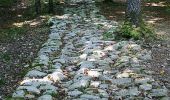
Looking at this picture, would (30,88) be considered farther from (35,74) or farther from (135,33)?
(135,33)

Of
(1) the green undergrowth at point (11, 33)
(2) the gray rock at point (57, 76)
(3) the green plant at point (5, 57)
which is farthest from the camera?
(1) the green undergrowth at point (11, 33)

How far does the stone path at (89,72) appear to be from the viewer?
862 cm

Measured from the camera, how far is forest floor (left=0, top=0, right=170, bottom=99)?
10.1m

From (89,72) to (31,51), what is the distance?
3.62 meters

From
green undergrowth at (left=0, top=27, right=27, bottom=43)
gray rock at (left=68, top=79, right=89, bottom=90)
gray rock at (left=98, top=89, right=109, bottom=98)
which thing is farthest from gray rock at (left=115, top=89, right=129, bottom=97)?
green undergrowth at (left=0, top=27, right=27, bottom=43)

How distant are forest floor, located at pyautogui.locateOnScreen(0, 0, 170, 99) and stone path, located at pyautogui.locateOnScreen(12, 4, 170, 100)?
0.36m

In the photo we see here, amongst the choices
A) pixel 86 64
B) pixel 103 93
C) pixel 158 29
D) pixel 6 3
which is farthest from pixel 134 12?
pixel 6 3

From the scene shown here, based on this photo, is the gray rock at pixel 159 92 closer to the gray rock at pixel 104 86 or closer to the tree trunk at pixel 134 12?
the gray rock at pixel 104 86

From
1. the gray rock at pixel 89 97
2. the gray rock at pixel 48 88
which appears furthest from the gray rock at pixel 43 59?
the gray rock at pixel 89 97

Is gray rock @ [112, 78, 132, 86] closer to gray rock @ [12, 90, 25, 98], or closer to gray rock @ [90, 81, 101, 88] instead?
gray rock @ [90, 81, 101, 88]

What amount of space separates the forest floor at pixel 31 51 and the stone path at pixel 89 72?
358 millimetres

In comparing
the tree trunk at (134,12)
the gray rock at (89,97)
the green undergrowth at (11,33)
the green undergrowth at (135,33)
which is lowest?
the green undergrowth at (11,33)

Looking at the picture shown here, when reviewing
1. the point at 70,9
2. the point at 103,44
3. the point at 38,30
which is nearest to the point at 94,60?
the point at 103,44

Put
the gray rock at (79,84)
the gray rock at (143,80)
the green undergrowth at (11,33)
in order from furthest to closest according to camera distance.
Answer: the green undergrowth at (11,33)
the gray rock at (143,80)
the gray rock at (79,84)
